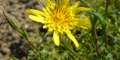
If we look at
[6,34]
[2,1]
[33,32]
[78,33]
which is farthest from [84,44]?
[2,1]

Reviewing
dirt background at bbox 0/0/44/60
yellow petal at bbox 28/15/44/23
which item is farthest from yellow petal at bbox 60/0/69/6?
dirt background at bbox 0/0/44/60

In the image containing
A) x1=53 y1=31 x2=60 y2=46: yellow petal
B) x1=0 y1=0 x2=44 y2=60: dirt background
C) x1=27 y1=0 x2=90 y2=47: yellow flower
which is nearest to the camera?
x1=53 y1=31 x2=60 y2=46: yellow petal

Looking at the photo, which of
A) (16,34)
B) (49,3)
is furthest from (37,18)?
(16,34)

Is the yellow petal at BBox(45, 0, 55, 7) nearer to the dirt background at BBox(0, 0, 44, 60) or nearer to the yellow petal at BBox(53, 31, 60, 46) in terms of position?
the yellow petal at BBox(53, 31, 60, 46)

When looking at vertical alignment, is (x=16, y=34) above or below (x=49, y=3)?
above

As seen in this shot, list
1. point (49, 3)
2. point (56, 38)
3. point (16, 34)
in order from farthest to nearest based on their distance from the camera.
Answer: point (16, 34)
point (49, 3)
point (56, 38)

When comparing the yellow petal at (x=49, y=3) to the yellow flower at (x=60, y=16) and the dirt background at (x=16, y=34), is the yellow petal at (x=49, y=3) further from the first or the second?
the dirt background at (x=16, y=34)

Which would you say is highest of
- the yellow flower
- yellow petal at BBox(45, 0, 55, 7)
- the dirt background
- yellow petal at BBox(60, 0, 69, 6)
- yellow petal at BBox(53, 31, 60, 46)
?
the dirt background

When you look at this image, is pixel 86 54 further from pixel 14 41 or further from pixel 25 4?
pixel 25 4

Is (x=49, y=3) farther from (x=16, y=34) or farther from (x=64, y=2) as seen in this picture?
(x=16, y=34)
